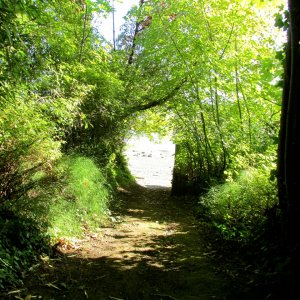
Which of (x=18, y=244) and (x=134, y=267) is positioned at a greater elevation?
(x=18, y=244)

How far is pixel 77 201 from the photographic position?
6055 millimetres

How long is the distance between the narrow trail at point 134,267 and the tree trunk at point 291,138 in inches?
41.2

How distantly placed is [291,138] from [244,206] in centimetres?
233

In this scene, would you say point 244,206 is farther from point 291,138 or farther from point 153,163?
point 153,163

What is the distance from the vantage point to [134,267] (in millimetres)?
4145

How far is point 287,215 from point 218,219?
3013 millimetres

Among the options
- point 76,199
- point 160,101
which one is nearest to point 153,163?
point 160,101

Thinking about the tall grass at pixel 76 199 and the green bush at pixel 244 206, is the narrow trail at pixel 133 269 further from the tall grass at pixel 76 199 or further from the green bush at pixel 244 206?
the green bush at pixel 244 206

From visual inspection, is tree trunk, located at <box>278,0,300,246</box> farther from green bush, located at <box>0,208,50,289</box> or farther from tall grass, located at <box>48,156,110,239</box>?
tall grass, located at <box>48,156,110,239</box>

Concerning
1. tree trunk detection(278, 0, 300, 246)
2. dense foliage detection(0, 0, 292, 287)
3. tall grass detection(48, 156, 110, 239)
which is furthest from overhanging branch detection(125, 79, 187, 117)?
tree trunk detection(278, 0, 300, 246)

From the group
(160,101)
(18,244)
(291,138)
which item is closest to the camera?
(291,138)

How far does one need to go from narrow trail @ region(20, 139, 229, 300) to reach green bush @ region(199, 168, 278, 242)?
0.51 m

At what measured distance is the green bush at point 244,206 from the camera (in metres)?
4.59

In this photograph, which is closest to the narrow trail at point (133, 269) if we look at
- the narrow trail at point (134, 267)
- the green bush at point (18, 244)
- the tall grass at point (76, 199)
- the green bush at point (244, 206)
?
the narrow trail at point (134, 267)
